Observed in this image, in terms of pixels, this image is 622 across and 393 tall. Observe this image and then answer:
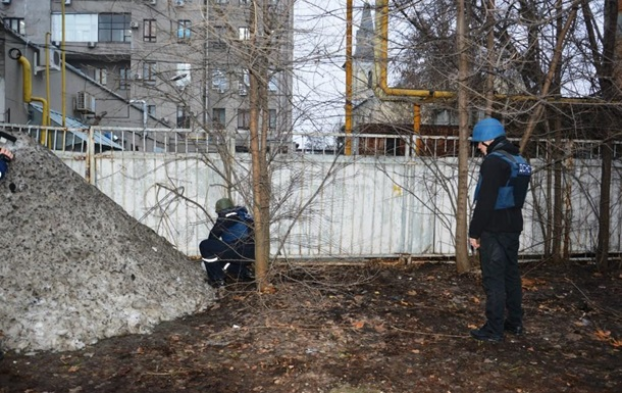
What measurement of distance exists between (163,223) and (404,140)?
3.51m

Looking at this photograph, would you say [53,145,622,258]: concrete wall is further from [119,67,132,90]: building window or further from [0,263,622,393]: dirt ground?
[0,263,622,393]: dirt ground

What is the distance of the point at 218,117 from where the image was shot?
6.13 metres

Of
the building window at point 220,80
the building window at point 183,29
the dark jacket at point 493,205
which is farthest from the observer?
the building window at point 220,80

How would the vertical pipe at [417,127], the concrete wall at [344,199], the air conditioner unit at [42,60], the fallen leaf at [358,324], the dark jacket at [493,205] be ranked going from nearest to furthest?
the dark jacket at [493,205], the fallen leaf at [358,324], the concrete wall at [344,199], the vertical pipe at [417,127], the air conditioner unit at [42,60]

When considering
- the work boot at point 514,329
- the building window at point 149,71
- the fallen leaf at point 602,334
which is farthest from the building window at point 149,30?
the fallen leaf at point 602,334

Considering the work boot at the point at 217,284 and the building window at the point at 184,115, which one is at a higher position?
the building window at the point at 184,115

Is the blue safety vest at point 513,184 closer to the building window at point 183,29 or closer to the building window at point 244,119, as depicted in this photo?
the building window at point 244,119

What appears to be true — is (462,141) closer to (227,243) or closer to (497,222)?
(497,222)

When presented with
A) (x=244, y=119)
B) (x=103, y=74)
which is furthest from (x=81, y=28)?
(x=244, y=119)

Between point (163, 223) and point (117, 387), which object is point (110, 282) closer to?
point (117, 387)

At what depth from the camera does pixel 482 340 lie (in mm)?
4613

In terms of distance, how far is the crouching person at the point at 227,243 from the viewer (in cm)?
594

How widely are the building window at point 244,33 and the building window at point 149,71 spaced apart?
3.82ft

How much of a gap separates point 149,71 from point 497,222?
13.1 feet
